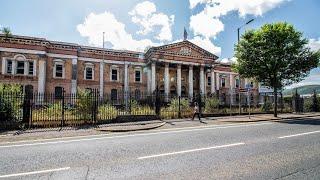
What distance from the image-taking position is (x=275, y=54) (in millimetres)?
22516

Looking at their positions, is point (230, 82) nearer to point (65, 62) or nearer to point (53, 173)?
point (65, 62)

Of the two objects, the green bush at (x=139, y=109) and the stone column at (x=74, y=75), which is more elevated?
the stone column at (x=74, y=75)

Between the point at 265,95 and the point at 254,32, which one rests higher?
the point at 254,32

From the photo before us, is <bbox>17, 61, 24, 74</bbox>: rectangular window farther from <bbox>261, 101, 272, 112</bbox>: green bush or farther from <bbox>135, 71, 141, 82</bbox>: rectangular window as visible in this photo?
<bbox>261, 101, 272, 112</bbox>: green bush

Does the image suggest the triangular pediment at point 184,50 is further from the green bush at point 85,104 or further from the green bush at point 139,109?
the green bush at point 85,104

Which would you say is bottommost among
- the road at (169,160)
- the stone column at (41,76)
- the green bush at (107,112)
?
the road at (169,160)

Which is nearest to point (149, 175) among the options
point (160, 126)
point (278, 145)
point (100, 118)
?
point (278, 145)

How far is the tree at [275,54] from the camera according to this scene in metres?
22.5

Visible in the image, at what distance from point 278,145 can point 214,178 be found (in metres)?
4.55

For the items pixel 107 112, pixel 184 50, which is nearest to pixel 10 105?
pixel 107 112

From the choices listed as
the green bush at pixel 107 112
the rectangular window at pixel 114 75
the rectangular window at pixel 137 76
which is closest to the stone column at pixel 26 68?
the rectangular window at pixel 114 75

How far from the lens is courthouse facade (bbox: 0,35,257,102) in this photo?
34.8 meters

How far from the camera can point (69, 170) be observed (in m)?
5.75

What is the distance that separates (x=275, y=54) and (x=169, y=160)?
1956 cm
